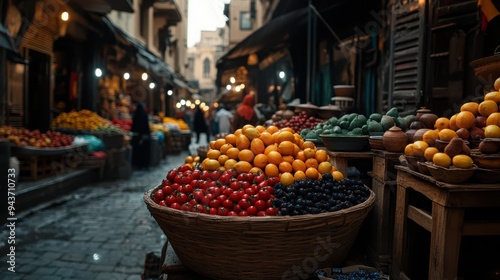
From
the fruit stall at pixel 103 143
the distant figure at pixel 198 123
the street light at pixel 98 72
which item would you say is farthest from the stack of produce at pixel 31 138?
the distant figure at pixel 198 123

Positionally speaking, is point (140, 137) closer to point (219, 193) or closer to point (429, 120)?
point (219, 193)

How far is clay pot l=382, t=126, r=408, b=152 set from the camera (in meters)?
3.07

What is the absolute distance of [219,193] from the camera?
2.83 m

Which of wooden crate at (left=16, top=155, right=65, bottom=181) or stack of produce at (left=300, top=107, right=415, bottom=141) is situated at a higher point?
stack of produce at (left=300, top=107, right=415, bottom=141)

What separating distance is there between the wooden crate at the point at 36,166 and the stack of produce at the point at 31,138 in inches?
11.8

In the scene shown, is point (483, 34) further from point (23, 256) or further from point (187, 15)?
point (187, 15)

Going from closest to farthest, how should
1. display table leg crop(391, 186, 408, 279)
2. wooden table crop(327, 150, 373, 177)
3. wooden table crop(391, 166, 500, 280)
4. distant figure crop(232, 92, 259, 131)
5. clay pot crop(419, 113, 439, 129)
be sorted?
wooden table crop(391, 166, 500, 280) < display table leg crop(391, 186, 408, 279) < clay pot crop(419, 113, 439, 129) < wooden table crop(327, 150, 373, 177) < distant figure crop(232, 92, 259, 131)

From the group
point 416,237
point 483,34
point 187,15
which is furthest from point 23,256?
point 187,15

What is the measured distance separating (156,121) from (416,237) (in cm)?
1724

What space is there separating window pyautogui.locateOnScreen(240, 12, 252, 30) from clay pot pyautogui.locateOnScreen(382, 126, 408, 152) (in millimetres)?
36487

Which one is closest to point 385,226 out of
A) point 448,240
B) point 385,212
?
point 385,212

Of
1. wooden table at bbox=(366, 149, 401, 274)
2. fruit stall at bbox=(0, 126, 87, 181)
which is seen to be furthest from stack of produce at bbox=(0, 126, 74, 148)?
wooden table at bbox=(366, 149, 401, 274)

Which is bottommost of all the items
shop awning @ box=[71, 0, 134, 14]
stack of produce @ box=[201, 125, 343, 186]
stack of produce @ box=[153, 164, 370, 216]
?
stack of produce @ box=[153, 164, 370, 216]

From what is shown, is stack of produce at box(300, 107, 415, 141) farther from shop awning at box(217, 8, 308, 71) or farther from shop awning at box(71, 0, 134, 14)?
shop awning at box(71, 0, 134, 14)
